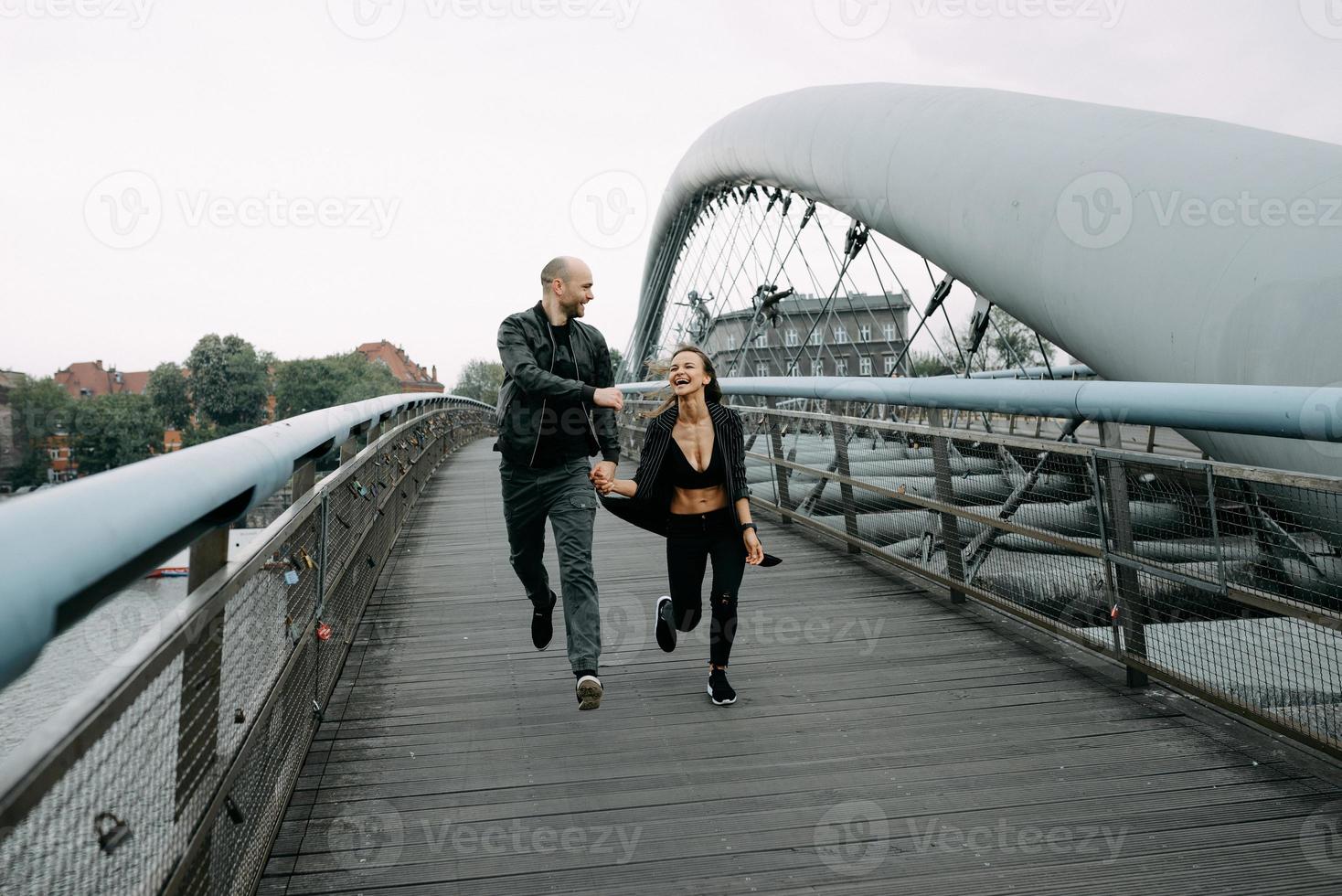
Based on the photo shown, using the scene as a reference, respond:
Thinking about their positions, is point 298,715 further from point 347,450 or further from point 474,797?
point 347,450

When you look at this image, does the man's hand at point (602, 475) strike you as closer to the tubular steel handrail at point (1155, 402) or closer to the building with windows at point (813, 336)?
the tubular steel handrail at point (1155, 402)

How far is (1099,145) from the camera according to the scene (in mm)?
7973

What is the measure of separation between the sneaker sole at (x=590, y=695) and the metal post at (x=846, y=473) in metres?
3.44

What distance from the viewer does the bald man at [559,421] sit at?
404 cm

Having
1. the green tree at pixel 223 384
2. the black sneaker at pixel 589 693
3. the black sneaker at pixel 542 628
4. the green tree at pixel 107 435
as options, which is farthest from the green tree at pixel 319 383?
the black sneaker at pixel 589 693

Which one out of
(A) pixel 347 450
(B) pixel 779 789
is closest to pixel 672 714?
(B) pixel 779 789

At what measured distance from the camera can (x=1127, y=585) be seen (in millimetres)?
3961

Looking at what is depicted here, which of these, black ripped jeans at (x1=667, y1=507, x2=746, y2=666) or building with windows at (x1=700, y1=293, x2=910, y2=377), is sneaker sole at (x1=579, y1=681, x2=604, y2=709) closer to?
→ black ripped jeans at (x1=667, y1=507, x2=746, y2=666)

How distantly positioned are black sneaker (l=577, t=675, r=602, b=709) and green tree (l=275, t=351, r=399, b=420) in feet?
362

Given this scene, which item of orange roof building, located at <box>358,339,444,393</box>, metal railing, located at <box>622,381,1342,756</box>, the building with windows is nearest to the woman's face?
metal railing, located at <box>622,381,1342,756</box>

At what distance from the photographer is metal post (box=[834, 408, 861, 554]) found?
6.89 meters

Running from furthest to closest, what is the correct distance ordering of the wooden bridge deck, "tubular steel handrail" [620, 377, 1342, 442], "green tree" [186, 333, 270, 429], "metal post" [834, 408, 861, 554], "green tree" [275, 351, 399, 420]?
"green tree" [275, 351, 399, 420], "green tree" [186, 333, 270, 429], "metal post" [834, 408, 861, 554], "tubular steel handrail" [620, 377, 1342, 442], the wooden bridge deck

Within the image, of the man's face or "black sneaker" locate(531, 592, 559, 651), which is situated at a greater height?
the man's face

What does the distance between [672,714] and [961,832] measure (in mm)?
1336
